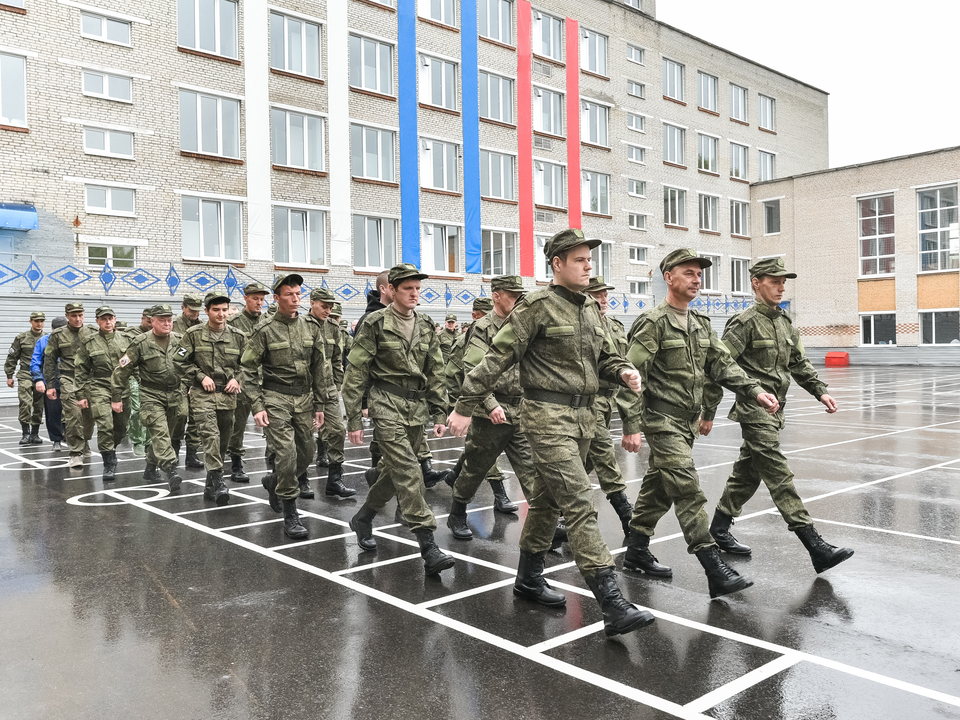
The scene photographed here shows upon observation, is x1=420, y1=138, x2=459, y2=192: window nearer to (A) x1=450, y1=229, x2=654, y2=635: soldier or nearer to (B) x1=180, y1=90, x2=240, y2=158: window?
(B) x1=180, y1=90, x2=240, y2=158: window

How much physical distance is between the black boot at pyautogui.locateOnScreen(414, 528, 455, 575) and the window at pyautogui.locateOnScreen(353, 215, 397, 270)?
24623 millimetres

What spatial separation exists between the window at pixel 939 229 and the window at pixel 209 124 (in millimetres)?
34947

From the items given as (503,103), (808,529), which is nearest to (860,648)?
(808,529)

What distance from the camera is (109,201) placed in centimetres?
2412

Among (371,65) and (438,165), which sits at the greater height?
(371,65)

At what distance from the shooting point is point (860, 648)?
4.52 meters

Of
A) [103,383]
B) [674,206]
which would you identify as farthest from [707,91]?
[103,383]

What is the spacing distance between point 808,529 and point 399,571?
3008mm

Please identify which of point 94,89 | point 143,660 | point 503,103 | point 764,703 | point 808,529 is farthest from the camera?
point 503,103

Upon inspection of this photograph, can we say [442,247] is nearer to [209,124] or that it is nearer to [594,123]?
[209,124]

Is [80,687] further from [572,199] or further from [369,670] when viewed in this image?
[572,199]

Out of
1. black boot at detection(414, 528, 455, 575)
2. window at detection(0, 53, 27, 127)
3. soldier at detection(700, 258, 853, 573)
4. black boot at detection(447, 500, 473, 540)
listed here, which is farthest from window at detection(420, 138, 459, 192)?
black boot at detection(414, 528, 455, 575)

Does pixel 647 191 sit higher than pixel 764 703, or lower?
higher

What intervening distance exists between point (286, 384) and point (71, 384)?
592 centimetres
